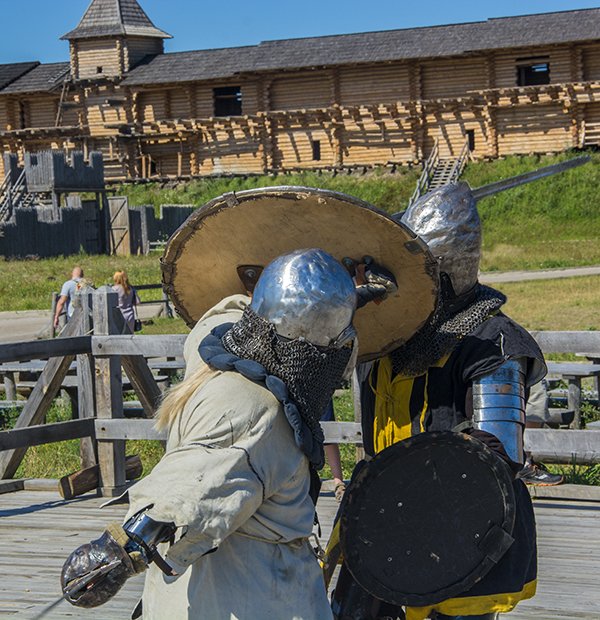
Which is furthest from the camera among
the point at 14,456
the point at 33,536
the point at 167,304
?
the point at 167,304

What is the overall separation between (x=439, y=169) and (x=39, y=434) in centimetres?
4276

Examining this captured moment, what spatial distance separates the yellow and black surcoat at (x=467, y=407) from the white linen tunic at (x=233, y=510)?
813 mm

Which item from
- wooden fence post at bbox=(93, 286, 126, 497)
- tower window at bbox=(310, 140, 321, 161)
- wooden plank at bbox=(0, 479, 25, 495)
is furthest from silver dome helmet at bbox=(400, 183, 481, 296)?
tower window at bbox=(310, 140, 321, 161)

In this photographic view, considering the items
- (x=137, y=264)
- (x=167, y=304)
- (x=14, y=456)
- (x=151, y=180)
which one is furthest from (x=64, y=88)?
(x=14, y=456)

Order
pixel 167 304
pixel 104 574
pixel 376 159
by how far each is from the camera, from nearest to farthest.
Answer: pixel 104 574
pixel 167 304
pixel 376 159

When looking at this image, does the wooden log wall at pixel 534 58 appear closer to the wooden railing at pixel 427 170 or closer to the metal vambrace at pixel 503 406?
the wooden railing at pixel 427 170

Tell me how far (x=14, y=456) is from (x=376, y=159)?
4607cm

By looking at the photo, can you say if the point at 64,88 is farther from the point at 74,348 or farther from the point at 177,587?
the point at 177,587

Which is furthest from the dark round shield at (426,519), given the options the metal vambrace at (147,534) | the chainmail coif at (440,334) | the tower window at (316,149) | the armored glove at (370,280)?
the tower window at (316,149)

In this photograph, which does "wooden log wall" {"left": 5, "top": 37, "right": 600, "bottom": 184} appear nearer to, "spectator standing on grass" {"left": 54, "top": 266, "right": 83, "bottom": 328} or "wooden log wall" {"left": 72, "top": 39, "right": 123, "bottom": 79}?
"wooden log wall" {"left": 72, "top": 39, "right": 123, "bottom": 79}

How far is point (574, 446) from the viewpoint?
21.9 feet

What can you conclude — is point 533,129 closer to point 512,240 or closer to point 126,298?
point 512,240

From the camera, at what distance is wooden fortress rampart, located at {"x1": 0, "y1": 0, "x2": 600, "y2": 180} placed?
49.5 metres

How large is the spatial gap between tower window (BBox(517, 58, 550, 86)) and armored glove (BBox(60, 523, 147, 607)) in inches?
1944
